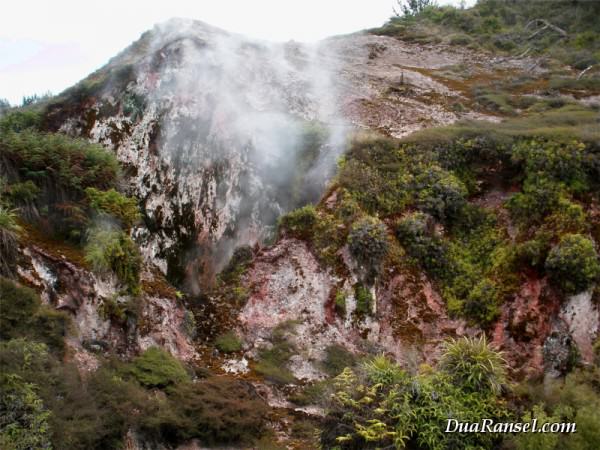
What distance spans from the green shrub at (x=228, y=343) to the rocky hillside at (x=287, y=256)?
5cm

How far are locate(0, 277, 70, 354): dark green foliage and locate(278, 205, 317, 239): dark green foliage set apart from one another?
29.8 ft

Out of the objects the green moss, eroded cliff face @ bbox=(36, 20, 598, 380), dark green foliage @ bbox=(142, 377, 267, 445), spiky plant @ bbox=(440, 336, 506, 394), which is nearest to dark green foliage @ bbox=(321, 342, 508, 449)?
spiky plant @ bbox=(440, 336, 506, 394)

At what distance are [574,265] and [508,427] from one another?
653 centimetres

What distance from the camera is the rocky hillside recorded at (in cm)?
1207

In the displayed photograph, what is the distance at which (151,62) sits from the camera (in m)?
25.6

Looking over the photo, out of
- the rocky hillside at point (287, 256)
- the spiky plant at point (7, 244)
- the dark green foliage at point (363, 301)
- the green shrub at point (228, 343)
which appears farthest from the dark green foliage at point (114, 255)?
the dark green foliage at point (363, 301)

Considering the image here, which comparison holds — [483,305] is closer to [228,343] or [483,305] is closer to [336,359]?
[336,359]

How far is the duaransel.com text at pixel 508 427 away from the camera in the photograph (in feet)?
36.9

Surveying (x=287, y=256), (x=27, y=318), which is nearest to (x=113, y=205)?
(x=27, y=318)

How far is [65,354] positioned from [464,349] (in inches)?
335

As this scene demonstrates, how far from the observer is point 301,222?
20.1m

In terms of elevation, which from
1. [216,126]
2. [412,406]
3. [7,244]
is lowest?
[412,406]

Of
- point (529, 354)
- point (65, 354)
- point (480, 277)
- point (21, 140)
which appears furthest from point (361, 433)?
point (21, 140)

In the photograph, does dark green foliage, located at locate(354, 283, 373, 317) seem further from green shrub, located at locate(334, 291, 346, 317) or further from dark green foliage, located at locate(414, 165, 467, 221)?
dark green foliage, located at locate(414, 165, 467, 221)
